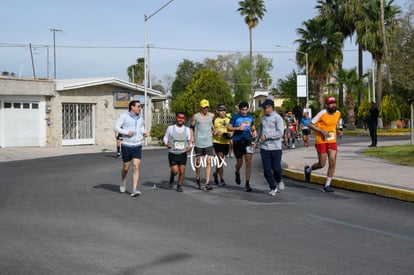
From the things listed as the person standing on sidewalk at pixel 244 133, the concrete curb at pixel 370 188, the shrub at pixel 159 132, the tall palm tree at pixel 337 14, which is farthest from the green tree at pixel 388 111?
the person standing on sidewalk at pixel 244 133

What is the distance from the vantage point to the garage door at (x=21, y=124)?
28234mm

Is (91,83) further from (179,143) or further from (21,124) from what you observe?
(179,143)

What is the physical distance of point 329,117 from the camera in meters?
11.0

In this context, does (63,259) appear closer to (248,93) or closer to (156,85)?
(248,93)

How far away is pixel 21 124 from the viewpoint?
2880 cm

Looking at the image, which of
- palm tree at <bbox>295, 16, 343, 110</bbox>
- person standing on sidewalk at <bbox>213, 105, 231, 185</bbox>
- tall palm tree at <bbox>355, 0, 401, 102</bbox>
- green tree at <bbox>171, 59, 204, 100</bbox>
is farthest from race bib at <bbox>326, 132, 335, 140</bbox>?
green tree at <bbox>171, 59, 204, 100</bbox>

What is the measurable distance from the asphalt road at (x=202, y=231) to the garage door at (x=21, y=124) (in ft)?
56.6

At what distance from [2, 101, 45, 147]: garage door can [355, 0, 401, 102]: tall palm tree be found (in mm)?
27106

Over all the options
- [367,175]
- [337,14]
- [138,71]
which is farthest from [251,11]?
[367,175]

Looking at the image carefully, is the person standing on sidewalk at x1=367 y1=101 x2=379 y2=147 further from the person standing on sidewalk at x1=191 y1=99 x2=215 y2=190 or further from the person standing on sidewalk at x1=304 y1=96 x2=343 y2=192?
the person standing on sidewalk at x1=191 y1=99 x2=215 y2=190

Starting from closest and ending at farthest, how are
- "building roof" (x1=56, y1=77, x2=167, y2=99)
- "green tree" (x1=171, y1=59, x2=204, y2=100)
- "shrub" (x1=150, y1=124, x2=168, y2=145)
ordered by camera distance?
"building roof" (x1=56, y1=77, x2=167, y2=99), "shrub" (x1=150, y1=124, x2=168, y2=145), "green tree" (x1=171, y1=59, x2=204, y2=100)

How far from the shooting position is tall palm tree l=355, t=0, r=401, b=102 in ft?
149

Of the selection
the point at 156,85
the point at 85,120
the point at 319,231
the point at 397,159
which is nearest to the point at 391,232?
the point at 319,231

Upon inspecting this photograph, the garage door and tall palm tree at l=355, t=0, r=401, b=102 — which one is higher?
tall palm tree at l=355, t=0, r=401, b=102
